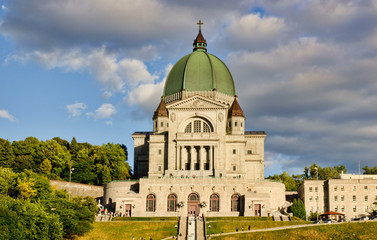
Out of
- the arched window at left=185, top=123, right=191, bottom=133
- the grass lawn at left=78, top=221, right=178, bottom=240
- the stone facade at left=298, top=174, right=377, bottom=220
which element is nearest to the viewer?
the grass lawn at left=78, top=221, right=178, bottom=240

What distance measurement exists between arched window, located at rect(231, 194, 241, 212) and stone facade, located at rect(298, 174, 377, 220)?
14419 mm

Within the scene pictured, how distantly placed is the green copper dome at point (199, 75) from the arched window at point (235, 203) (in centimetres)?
3151

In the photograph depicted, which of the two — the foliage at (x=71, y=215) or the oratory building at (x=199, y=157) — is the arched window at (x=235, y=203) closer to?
the oratory building at (x=199, y=157)

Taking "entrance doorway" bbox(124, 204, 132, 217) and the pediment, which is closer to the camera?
"entrance doorway" bbox(124, 204, 132, 217)

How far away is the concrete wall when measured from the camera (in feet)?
349

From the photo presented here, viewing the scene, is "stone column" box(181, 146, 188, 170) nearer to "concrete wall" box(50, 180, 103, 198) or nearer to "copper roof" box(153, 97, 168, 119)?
"copper roof" box(153, 97, 168, 119)

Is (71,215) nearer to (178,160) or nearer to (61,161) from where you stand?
(178,160)

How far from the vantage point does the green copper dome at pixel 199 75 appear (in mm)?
123750

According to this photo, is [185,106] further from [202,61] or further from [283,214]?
[283,214]

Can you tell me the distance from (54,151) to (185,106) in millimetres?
27283

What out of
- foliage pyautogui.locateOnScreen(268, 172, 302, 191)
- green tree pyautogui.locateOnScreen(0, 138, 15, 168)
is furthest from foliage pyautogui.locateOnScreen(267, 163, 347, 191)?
green tree pyautogui.locateOnScreen(0, 138, 15, 168)

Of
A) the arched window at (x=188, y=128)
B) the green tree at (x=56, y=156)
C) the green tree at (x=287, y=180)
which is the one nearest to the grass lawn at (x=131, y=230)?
the green tree at (x=56, y=156)

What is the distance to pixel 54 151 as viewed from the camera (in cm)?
11612

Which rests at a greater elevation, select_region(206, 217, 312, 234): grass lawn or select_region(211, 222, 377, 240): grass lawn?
select_region(206, 217, 312, 234): grass lawn
